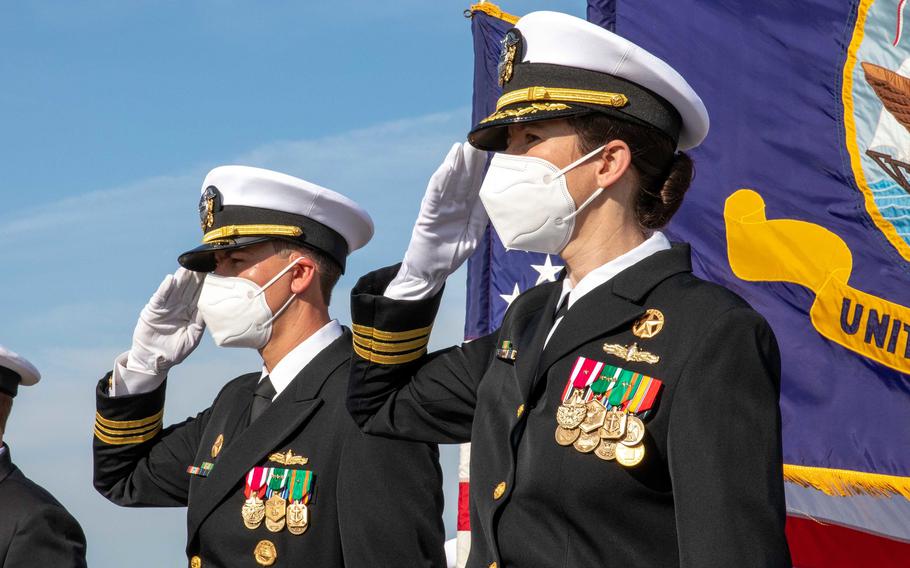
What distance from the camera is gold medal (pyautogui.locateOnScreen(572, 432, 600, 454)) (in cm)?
351

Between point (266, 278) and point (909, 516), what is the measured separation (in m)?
3.84

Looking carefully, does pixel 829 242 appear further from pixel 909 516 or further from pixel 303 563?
pixel 303 563

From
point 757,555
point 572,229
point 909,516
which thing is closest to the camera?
point 757,555

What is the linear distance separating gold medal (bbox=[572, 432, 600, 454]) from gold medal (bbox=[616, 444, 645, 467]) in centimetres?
7

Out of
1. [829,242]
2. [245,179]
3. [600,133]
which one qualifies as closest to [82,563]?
[245,179]

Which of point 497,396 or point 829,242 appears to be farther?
point 829,242

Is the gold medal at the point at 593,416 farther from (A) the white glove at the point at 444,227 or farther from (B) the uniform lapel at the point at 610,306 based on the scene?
(A) the white glove at the point at 444,227

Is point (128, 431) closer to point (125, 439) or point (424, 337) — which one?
point (125, 439)

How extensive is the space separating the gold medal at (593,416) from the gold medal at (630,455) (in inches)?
4.0

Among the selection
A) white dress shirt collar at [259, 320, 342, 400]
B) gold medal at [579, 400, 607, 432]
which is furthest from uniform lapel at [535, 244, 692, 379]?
white dress shirt collar at [259, 320, 342, 400]

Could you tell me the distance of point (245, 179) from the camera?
20.2 feet

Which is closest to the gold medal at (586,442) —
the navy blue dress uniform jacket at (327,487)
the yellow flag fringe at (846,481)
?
the navy blue dress uniform jacket at (327,487)

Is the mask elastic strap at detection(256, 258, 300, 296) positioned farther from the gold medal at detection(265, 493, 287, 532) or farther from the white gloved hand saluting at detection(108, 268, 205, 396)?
the gold medal at detection(265, 493, 287, 532)

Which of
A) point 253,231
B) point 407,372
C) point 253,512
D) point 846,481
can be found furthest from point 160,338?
point 846,481
